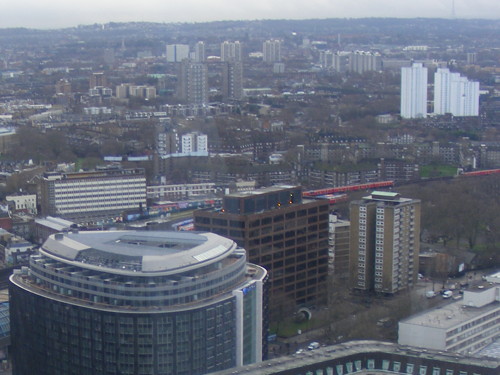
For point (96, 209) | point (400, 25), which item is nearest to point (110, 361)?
point (96, 209)

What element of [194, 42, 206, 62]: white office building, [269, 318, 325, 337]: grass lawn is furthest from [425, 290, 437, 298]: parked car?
[194, 42, 206, 62]: white office building

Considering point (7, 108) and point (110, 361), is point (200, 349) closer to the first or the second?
point (110, 361)

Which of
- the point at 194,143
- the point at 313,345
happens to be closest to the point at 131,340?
the point at 313,345

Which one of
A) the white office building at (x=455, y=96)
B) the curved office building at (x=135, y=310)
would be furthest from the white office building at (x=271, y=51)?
the curved office building at (x=135, y=310)

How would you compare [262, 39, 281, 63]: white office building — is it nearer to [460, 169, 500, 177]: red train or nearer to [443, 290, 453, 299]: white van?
[460, 169, 500, 177]: red train

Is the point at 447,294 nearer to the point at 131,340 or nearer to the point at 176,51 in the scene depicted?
the point at 131,340
